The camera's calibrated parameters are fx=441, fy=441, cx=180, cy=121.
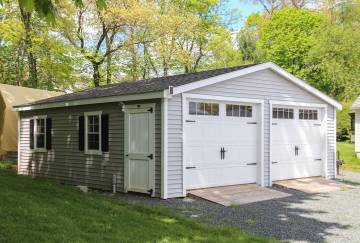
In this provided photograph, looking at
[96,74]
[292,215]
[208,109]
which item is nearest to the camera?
[292,215]

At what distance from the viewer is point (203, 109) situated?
1106cm

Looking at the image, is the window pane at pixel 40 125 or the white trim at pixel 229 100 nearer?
the white trim at pixel 229 100

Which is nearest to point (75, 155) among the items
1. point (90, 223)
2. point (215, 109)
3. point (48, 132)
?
point (48, 132)

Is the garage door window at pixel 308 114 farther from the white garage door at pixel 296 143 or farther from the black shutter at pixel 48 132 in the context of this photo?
the black shutter at pixel 48 132

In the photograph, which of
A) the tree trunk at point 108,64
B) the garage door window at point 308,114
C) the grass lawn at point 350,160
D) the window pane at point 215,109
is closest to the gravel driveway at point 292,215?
the window pane at point 215,109

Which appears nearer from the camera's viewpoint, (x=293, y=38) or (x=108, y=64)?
(x=108, y=64)

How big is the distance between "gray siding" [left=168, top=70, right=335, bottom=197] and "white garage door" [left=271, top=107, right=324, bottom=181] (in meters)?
0.36

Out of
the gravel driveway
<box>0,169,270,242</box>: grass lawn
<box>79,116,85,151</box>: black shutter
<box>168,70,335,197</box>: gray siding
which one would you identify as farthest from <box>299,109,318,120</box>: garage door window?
<box>0,169,270,242</box>: grass lawn

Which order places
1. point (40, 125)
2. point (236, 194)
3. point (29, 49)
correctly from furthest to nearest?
point (29, 49), point (40, 125), point (236, 194)

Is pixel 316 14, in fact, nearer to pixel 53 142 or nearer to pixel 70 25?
pixel 70 25

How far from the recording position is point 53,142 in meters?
13.8

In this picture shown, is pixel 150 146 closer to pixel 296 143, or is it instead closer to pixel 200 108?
pixel 200 108

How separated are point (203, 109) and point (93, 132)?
3.31 metres

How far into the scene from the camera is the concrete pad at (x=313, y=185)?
12172mm
